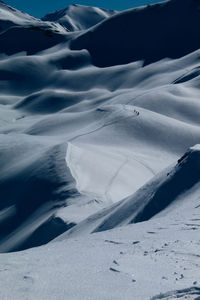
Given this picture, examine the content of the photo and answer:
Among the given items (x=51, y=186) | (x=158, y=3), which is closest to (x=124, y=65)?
(x=158, y=3)

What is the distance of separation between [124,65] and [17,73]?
356 inches

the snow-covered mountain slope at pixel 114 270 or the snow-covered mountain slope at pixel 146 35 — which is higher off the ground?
the snow-covered mountain slope at pixel 146 35

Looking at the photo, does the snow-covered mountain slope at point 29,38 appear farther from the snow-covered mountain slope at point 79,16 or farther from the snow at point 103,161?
the snow-covered mountain slope at point 79,16

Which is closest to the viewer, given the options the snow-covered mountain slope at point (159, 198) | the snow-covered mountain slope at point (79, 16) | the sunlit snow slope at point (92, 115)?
the snow-covered mountain slope at point (159, 198)

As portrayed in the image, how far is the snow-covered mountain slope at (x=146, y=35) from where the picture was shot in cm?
3612

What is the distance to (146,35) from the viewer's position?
38062mm

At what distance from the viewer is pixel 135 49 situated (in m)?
37.8

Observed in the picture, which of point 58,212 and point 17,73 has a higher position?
point 17,73

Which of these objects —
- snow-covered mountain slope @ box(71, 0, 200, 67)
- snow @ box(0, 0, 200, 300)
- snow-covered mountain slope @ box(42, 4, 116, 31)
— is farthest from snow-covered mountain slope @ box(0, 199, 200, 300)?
snow-covered mountain slope @ box(42, 4, 116, 31)

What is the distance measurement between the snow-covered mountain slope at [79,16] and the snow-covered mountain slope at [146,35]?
65.0 m

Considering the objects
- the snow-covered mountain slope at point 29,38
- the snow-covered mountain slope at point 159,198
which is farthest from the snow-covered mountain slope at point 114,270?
the snow-covered mountain slope at point 29,38

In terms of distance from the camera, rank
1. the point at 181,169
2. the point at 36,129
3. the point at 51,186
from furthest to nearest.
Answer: the point at 36,129, the point at 51,186, the point at 181,169

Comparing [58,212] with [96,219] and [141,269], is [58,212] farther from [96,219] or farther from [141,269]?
[141,269]

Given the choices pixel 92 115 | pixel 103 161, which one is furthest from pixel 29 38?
pixel 103 161
